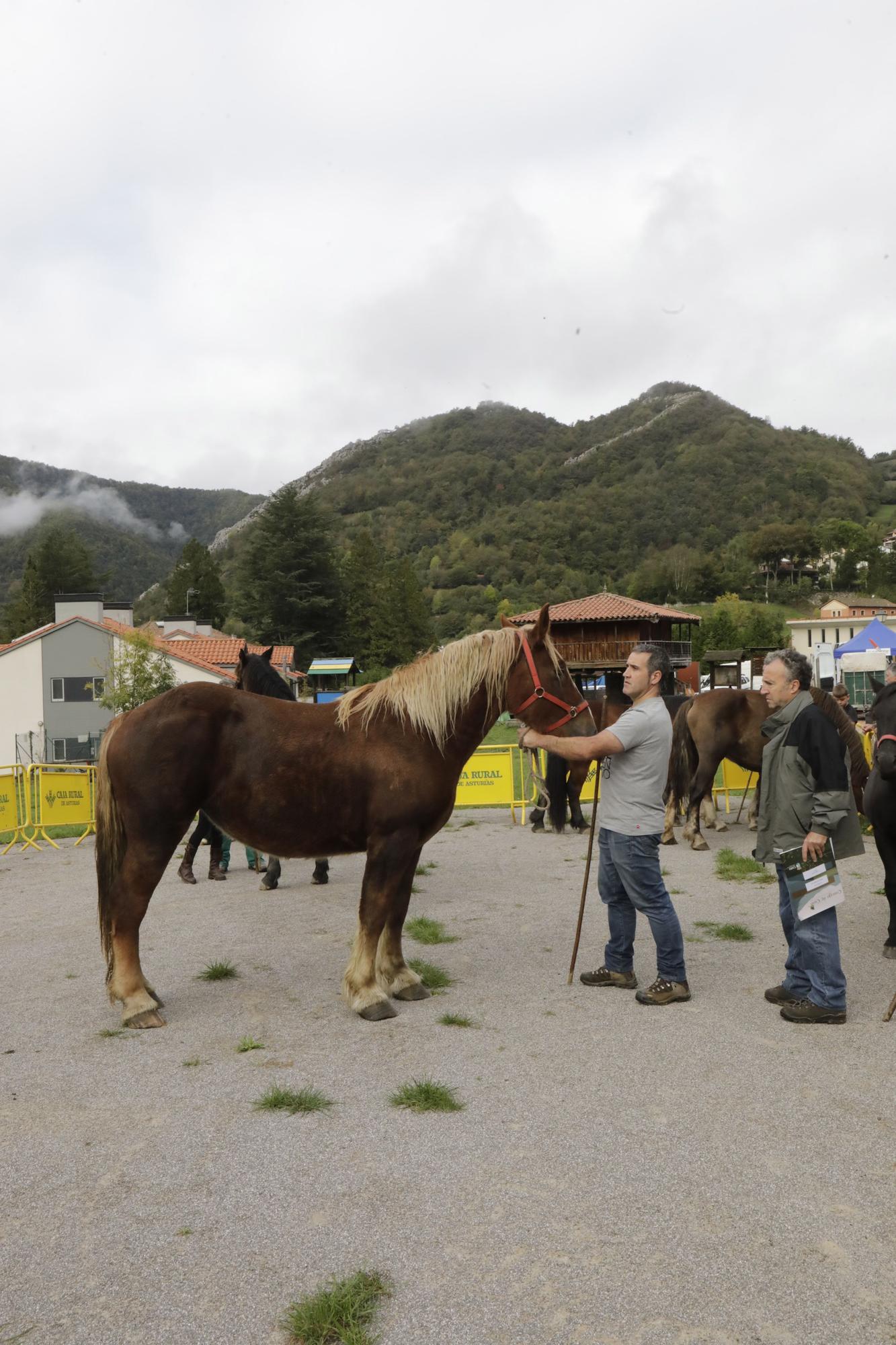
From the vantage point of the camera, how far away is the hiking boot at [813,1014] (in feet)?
15.0

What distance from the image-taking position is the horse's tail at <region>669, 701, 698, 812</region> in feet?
36.1

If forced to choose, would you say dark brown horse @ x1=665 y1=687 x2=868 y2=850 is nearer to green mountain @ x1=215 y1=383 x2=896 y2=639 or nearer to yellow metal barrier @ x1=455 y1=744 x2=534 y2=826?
yellow metal barrier @ x1=455 y1=744 x2=534 y2=826

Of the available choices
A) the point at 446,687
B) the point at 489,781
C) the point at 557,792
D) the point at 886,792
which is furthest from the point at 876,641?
the point at 446,687

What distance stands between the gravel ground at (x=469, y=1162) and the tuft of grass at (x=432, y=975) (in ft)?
0.47

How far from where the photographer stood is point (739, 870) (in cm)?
896

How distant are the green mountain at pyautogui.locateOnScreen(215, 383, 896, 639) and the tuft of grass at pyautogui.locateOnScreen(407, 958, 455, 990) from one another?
9142 cm

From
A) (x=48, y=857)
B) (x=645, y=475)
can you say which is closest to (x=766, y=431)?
(x=645, y=475)

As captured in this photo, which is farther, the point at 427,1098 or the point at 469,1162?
the point at 427,1098

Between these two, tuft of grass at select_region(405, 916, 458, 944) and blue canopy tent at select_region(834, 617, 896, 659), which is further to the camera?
blue canopy tent at select_region(834, 617, 896, 659)

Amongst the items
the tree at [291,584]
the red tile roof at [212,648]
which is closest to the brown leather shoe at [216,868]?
the red tile roof at [212,648]

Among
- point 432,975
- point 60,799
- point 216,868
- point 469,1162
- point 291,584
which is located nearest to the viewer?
point 469,1162

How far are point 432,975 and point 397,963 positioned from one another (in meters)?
0.42

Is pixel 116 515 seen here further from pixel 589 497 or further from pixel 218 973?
pixel 218 973

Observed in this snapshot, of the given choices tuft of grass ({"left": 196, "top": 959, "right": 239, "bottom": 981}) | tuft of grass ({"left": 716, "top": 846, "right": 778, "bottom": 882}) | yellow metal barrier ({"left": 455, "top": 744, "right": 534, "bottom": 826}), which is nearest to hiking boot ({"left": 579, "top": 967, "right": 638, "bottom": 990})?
tuft of grass ({"left": 196, "top": 959, "right": 239, "bottom": 981})
